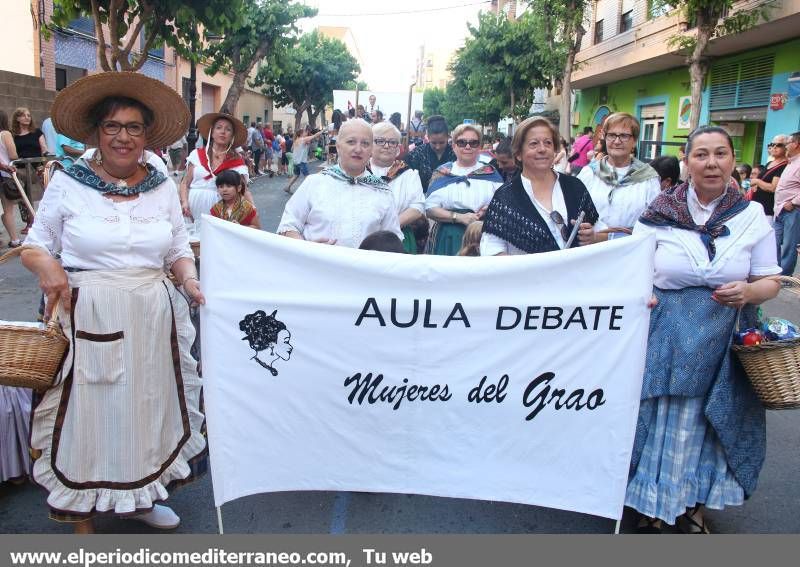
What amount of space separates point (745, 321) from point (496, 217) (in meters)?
1.26

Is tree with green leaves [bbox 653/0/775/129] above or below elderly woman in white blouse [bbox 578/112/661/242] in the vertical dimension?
above

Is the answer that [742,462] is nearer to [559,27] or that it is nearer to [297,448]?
[297,448]

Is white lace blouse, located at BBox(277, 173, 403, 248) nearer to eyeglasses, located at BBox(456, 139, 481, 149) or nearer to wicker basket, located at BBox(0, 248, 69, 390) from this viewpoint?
eyeglasses, located at BBox(456, 139, 481, 149)

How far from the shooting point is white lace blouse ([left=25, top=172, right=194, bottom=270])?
2.87 meters

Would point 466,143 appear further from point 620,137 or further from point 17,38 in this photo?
point 17,38

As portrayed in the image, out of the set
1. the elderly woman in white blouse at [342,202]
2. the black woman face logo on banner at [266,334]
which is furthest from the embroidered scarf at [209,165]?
the black woman face logo on banner at [266,334]

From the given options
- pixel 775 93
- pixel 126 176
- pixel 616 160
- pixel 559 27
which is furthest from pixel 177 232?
pixel 559 27

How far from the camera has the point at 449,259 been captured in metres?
2.81

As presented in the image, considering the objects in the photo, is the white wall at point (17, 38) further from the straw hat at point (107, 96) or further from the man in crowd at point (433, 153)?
the straw hat at point (107, 96)

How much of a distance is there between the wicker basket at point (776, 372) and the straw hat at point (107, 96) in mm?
2748

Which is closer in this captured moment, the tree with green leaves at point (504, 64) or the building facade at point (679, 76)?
the building facade at point (679, 76)

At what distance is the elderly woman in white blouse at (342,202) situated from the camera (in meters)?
4.15

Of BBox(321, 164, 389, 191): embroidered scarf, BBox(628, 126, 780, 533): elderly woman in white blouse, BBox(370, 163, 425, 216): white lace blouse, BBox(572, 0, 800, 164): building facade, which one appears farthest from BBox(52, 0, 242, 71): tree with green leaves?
BBox(628, 126, 780, 533): elderly woman in white blouse

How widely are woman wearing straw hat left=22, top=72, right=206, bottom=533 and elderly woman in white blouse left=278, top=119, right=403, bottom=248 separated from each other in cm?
112
